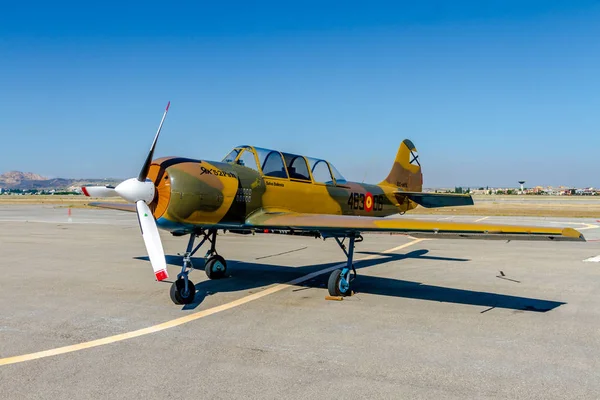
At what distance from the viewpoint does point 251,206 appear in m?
9.59

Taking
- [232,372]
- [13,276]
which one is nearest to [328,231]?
[232,372]

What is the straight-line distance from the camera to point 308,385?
4.74m

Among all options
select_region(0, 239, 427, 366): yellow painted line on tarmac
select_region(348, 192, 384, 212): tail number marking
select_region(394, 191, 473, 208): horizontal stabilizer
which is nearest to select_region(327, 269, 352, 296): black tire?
select_region(0, 239, 427, 366): yellow painted line on tarmac

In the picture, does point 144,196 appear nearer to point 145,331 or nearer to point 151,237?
point 151,237

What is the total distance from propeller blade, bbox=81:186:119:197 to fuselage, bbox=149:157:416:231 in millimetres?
703

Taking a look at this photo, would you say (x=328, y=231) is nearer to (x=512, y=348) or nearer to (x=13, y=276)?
(x=512, y=348)

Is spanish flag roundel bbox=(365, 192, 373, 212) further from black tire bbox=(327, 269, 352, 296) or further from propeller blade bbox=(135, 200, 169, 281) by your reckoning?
propeller blade bbox=(135, 200, 169, 281)

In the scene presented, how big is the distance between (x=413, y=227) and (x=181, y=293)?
4235 millimetres

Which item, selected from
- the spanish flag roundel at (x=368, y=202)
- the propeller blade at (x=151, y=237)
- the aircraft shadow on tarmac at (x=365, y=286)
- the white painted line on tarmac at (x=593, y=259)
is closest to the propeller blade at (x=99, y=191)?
the propeller blade at (x=151, y=237)

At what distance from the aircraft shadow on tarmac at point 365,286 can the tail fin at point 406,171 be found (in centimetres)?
322

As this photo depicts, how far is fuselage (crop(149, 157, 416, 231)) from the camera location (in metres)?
8.30

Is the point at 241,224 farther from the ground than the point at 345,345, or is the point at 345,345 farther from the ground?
the point at 241,224

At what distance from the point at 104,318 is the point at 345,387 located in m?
4.42

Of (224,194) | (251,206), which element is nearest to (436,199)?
(251,206)
